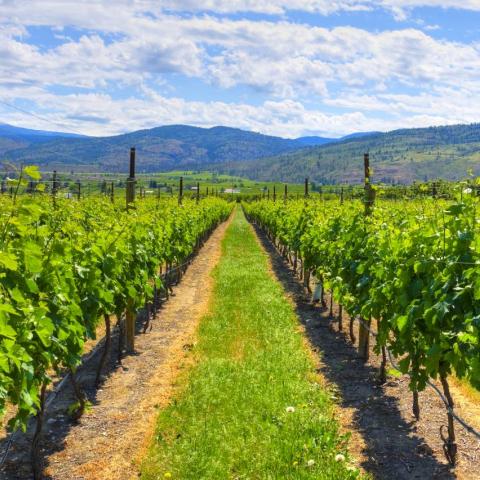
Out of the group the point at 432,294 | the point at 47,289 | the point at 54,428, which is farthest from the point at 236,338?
the point at 47,289

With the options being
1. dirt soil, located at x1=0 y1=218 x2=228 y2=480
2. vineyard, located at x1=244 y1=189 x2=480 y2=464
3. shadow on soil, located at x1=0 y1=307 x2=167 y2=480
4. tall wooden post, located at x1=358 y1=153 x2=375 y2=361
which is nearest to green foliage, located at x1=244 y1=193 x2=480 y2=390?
vineyard, located at x1=244 y1=189 x2=480 y2=464

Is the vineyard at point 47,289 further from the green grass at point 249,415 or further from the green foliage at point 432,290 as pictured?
the green foliage at point 432,290

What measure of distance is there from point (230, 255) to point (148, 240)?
1432 cm

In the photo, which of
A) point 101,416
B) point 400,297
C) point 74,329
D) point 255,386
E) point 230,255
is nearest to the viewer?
point 74,329

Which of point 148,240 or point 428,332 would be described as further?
point 148,240

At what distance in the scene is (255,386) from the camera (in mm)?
8703

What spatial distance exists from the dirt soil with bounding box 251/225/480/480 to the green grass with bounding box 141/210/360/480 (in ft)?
1.14

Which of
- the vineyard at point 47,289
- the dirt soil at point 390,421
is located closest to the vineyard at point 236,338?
the vineyard at point 47,289

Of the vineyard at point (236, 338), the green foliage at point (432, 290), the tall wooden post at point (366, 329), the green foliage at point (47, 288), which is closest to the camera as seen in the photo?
the green foliage at point (47, 288)

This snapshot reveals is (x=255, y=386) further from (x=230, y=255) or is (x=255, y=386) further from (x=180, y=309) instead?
(x=230, y=255)

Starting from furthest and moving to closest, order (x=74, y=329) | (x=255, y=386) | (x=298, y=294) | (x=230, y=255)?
(x=230, y=255), (x=298, y=294), (x=255, y=386), (x=74, y=329)

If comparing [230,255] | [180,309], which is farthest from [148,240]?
[230,255]

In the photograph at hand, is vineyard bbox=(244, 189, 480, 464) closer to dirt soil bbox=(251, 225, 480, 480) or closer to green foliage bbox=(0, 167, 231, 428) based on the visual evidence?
dirt soil bbox=(251, 225, 480, 480)

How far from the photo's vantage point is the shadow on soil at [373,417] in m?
6.43
